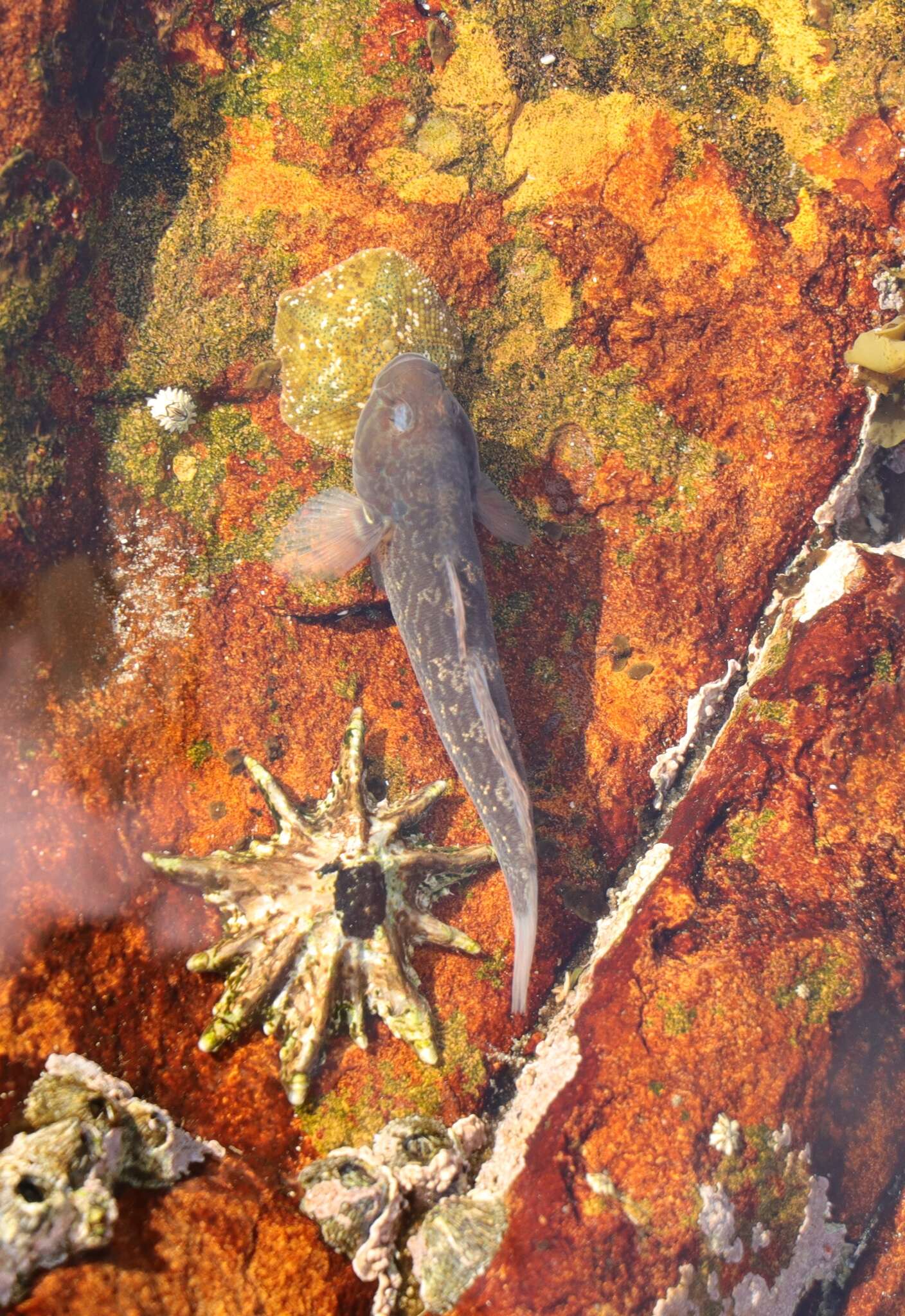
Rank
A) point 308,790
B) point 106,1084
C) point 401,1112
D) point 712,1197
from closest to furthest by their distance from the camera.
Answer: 1. point 106,1084
2. point 712,1197
3. point 401,1112
4. point 308,790

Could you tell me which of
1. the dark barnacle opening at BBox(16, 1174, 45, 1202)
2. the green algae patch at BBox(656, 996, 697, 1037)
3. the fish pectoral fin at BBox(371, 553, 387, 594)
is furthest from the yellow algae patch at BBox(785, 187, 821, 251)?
the dark barnacle opening at BBox(16, 1174, 45, 1202)

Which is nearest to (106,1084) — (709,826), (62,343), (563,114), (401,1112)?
(401,1112)

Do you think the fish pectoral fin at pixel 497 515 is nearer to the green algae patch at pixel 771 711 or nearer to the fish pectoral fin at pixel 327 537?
the fish pectoral fin at pixel 327 537

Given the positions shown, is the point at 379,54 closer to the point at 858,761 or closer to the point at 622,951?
the point at 858,761

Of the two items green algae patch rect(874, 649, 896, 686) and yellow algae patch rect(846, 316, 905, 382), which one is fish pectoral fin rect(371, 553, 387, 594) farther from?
yellow algae patch rect(846, 316, 905, 382)

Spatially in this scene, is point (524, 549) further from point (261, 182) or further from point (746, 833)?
point (261, 182)

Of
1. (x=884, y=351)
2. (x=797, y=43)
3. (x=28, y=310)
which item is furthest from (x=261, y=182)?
(x=884, y=351)
